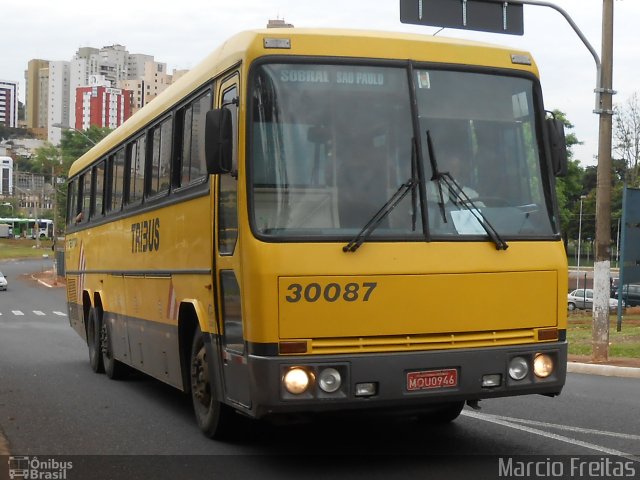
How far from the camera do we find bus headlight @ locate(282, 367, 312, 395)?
277 inches

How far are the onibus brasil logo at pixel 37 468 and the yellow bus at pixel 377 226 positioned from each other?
4.24 feet

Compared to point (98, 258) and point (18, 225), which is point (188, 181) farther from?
point (18, 225)

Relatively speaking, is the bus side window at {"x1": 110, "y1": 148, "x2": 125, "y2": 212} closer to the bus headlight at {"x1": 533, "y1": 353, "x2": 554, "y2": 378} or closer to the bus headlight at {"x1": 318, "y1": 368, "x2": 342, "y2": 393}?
the bus headlight at {"x1": 318, "y1": 368, "x2": 342, "y2": 393}

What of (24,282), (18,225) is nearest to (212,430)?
(24,282)

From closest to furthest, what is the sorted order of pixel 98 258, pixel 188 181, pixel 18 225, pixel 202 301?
1. pixel 202 301
2. pixel 188 181
3. pixel 98 258
4. pixel 18 225

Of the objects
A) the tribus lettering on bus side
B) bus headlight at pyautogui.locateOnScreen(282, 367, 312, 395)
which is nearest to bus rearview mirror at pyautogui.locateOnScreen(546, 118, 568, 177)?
bus headlight at pyautogui.locateOnScreen(282, 367, 312, 395)

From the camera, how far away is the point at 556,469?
736 centimetres

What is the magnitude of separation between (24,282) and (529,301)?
233ft

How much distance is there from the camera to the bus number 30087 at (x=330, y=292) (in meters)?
7.11

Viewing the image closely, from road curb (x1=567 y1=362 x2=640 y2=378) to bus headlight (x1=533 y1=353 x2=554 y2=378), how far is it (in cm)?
798

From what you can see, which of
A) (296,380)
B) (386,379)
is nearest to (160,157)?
(296,380)

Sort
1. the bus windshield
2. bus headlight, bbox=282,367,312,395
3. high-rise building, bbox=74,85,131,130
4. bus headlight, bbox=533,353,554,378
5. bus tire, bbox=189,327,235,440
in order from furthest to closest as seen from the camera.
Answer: high-rise building, bbox=74,85,131,130, bus tire, bbox=189,327,235,440, bus headlight, bbox=533,353,554,378, the bus windshield, bus headlight, bbox=282,367,312,395

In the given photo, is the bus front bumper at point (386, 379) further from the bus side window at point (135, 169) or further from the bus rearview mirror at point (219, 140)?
the bus side window at point (135, 169)

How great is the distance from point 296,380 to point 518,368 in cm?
167
